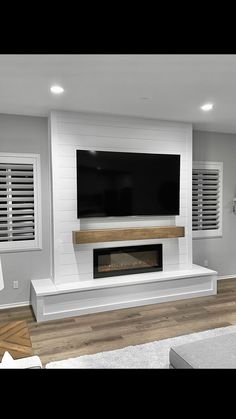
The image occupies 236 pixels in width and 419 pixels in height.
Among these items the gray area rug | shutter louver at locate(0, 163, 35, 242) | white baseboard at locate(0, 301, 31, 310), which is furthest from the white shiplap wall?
the gray area rug

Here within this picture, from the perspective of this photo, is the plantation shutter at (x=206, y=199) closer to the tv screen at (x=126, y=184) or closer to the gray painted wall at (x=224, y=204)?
the gray painted wall at (x=224, y=204)

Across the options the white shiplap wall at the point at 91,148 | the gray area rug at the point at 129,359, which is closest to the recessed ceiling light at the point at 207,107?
the white shiplap wall at the point at 91,148

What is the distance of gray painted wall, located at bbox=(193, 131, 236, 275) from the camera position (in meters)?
5.21

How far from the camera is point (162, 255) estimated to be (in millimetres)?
4598

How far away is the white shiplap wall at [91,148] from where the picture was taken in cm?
397

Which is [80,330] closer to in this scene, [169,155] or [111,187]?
[111,187]

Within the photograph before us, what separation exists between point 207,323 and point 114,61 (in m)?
3.09

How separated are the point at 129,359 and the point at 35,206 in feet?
8.17

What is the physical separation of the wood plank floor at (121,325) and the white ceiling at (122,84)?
270 cm

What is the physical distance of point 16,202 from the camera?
4062mm

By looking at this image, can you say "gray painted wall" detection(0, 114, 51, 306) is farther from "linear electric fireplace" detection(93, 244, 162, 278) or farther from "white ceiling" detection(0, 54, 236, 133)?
"linear electric fireplace" detection(93, 244, 162, 278)

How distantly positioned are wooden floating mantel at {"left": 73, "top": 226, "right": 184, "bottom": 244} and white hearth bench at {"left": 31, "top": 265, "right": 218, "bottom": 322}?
1.97 ft
